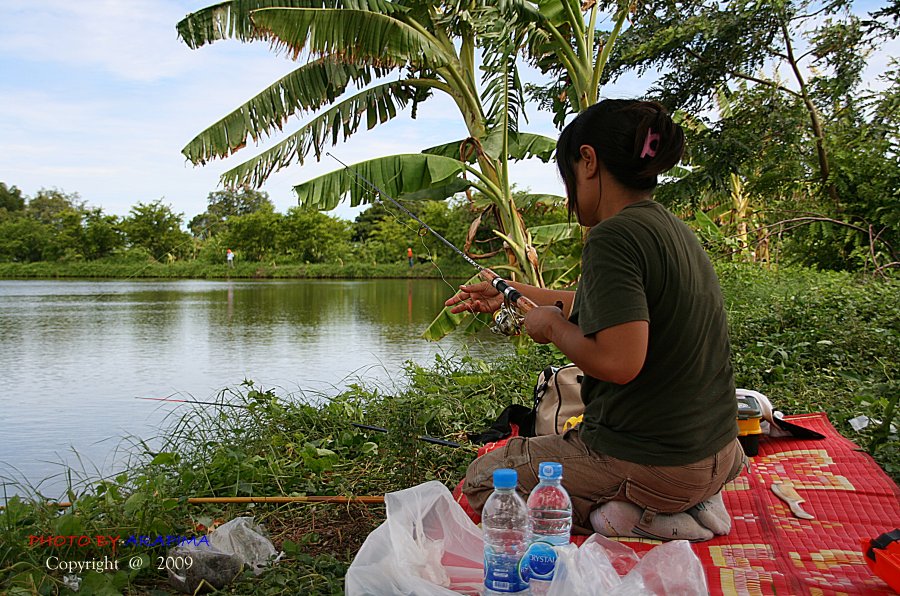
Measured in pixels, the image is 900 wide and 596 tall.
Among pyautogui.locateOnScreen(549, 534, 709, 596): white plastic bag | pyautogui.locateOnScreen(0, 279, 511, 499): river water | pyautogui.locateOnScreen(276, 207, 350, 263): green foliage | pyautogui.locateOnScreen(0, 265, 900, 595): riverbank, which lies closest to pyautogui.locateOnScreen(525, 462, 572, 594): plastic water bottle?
pyautogui.locateOnScreen(549, 534, 709, 596): white plastic bag

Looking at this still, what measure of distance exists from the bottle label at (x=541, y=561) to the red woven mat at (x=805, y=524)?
516 mm

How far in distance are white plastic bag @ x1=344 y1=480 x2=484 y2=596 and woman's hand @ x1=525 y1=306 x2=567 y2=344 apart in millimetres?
567

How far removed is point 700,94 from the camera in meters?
8.38

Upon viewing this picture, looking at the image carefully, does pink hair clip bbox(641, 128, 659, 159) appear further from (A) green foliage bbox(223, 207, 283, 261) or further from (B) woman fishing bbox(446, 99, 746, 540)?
(A) green foliage bbox(223, 207, 283, 261)

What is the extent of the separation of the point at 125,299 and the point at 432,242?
1510cm

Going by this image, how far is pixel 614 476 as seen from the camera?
7.19 ft

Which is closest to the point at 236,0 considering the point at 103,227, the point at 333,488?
the point at 333,488

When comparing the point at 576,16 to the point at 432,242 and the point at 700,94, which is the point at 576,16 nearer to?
the point at 700,94

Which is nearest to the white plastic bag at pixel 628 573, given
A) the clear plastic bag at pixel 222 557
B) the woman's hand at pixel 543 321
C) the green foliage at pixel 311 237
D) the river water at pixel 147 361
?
the woman's hand at pixel 543 321

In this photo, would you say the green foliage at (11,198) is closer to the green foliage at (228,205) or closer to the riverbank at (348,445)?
the green foliage at (228,205)

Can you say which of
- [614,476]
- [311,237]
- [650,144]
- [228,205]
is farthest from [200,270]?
[650,144]

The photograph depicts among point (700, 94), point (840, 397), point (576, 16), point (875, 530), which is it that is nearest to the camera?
point (875, 530)

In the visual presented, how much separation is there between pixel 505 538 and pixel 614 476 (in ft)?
1.34

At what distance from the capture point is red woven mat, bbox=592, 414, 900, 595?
82.1 inches
